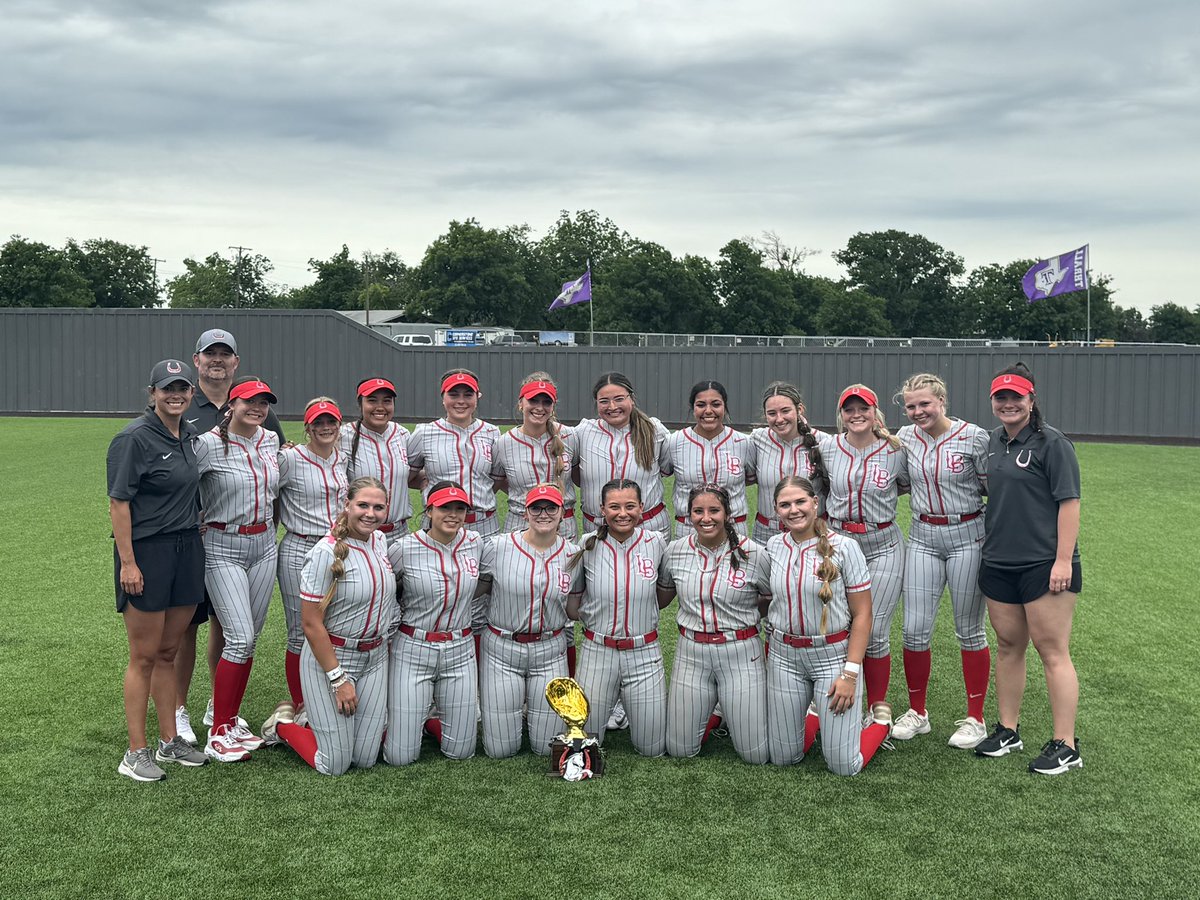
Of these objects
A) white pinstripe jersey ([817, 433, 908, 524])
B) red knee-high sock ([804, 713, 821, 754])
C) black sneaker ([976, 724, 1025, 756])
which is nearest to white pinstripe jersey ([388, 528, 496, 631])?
red knee-high sock ([804, 713, 821, 754])

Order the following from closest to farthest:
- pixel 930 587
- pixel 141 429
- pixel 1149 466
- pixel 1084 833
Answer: pixel 1084 833 < pixel 141 429 < pixel 930 587 < pixel 1149 466

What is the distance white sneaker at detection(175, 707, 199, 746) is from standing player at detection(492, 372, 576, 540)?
1.96 m

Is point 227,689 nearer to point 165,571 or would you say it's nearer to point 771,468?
point 165,571

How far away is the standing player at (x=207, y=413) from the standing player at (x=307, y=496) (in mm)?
322

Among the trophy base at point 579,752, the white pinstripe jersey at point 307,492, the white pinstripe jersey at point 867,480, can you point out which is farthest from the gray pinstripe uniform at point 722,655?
the white pinstripe jersey at point 307,492

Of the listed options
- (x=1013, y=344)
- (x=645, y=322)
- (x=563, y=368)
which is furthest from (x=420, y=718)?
(x=645, y=322)

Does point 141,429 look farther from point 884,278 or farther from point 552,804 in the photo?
point 884,278

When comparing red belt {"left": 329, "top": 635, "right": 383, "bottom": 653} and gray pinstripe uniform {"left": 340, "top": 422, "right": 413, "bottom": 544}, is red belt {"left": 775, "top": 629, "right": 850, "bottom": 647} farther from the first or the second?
gray pinstripe uniform {"left": 340, "top": 422, "right": 413, "bottom": 544}

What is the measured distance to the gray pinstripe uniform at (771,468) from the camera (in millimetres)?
5691

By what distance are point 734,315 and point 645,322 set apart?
17.6ft

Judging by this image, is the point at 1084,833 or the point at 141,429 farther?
the point at 141,429

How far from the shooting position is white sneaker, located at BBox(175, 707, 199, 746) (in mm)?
5188

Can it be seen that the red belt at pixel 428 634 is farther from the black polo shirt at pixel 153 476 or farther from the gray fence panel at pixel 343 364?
the gray fence panel at pixel 343 364

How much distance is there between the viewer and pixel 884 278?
230 ft
